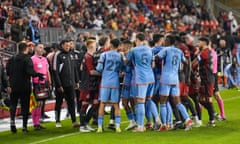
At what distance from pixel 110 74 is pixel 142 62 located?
0.71m

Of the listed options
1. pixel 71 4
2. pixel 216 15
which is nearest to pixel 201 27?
pixel 216 15

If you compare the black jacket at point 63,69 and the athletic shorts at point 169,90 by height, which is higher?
the black jacket at point 63,69

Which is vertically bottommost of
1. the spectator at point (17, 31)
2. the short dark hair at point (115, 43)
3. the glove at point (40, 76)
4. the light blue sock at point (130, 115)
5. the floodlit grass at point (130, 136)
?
the floodlit grass at point (130, 136)

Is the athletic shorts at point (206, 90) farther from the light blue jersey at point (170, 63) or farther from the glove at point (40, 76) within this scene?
the glove at point (40, 76)

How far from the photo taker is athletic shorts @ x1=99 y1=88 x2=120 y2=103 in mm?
14164

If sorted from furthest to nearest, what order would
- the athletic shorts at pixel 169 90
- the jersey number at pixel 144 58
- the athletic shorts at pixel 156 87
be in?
1. the athletic shorts at pixel 156 87
2. the athletic shorts at pixel 169 90
3. the jersey number at pixel 144 58

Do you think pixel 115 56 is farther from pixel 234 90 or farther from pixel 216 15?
pixel 216 15

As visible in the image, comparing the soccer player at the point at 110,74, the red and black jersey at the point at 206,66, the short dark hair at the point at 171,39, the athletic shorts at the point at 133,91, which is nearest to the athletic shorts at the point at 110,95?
the soccer player at the point at 110,74

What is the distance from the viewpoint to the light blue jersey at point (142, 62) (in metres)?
14.0

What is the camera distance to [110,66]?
556 inches

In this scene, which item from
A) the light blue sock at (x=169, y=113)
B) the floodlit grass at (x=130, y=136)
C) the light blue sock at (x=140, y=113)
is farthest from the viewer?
the light blue sock at (x=169, y=113)

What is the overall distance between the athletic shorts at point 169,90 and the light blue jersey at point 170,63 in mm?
89

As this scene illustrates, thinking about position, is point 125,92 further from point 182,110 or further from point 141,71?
point 182,110

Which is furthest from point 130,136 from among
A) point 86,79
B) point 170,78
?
point 86,79
